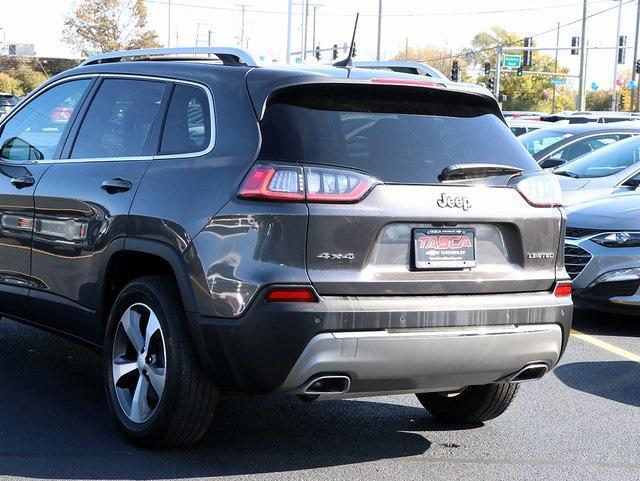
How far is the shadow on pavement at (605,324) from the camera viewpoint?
905cm

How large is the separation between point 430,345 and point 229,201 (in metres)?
1.04


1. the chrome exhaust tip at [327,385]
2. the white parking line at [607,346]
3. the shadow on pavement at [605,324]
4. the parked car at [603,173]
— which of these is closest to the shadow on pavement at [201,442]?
the chrome exhaust tip at [327,385]

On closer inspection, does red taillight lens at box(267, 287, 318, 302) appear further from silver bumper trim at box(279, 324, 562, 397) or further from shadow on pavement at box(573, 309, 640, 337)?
shadow on pavement at box(573, 309, 640, 337)

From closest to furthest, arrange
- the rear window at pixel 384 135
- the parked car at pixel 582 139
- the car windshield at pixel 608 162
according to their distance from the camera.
→ the rear window at pixel 384 135 → the car windshield at pixel 608 162 → the parked car at pixel 582 139

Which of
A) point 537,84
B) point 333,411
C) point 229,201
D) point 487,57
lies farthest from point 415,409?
point 487,57

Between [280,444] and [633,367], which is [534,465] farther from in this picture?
[633,367]

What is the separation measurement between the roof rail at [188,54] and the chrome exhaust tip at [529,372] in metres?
1.84

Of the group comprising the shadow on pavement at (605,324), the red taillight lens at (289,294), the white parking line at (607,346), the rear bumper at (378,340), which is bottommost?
the shadow on pavement at (605,324)

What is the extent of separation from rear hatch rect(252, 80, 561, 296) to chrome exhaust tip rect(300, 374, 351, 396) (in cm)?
36

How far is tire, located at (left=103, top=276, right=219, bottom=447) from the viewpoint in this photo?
193 inches

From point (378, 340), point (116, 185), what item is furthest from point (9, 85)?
point (378, 340)

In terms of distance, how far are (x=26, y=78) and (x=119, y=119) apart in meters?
82.3

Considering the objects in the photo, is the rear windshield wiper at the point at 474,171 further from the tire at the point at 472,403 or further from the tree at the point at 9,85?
the tree at the point at 9,85

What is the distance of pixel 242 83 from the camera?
4.99 m
